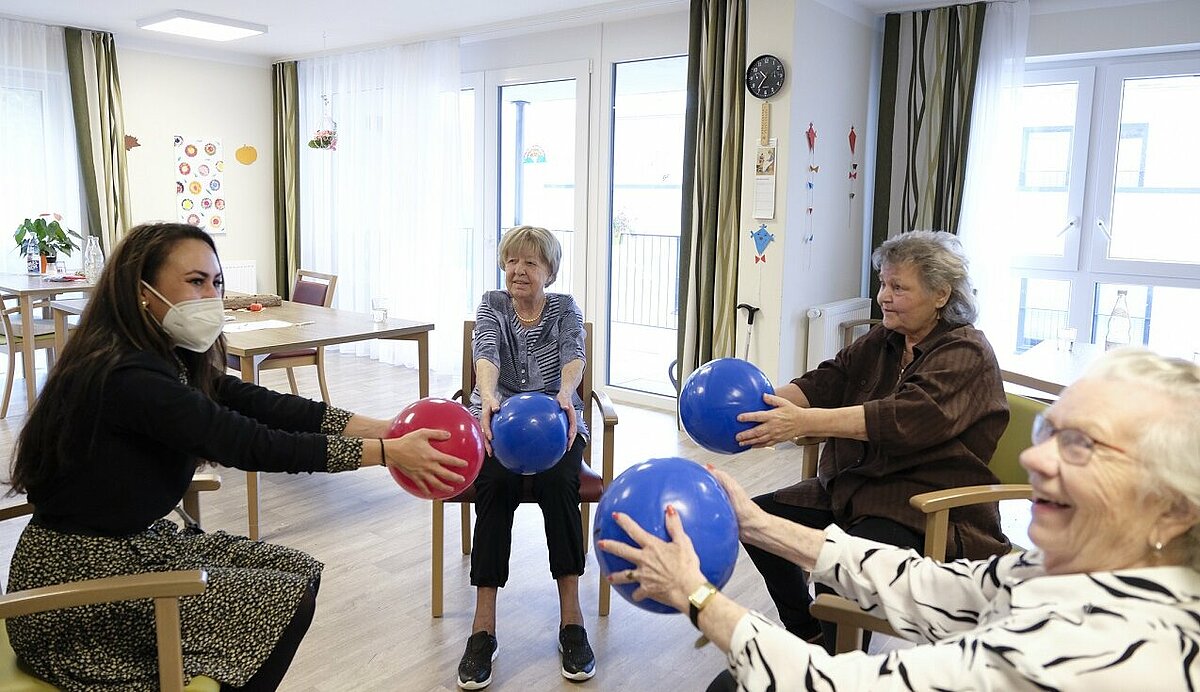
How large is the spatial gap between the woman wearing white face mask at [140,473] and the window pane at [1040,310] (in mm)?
4323

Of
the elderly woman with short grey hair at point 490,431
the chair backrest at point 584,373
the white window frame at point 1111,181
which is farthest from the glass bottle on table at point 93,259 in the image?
the white window frame at point 1111,181

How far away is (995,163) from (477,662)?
12.5 ft

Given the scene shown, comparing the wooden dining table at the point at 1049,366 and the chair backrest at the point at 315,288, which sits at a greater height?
the chair backrest at the point at 315,288

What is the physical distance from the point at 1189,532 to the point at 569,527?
170 cm

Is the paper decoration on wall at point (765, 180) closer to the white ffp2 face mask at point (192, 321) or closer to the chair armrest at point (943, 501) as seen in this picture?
the chair armrest at point (943, 501)

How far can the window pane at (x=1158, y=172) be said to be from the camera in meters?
4.36

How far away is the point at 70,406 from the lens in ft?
5.20

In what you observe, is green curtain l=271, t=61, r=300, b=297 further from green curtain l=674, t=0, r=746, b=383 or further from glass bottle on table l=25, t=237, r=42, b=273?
green curtain l=674, t=0, r=746, b=383

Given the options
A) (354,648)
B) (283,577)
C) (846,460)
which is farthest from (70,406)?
(846,460)

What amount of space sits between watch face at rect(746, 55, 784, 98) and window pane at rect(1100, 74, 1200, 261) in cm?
181

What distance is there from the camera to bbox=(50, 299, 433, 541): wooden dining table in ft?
11.2

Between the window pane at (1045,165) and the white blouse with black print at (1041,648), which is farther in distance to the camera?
the window pane at (1045,165)

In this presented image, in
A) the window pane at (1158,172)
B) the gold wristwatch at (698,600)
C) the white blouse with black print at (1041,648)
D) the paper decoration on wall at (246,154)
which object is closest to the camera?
the white blouse with black print at (1041,648)

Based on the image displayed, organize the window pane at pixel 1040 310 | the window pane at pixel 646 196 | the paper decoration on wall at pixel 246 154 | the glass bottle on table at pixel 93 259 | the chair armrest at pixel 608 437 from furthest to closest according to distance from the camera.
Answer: the paper decoration on wall at pixel 246 154
the window pane at pixel 646 196
the glass bottle on table at pixel 93 259
the window pane at pixel 1040 310
the chair armrest at pixel 608 437
